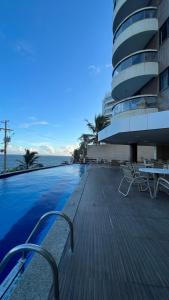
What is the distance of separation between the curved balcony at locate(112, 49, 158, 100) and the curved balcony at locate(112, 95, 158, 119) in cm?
282

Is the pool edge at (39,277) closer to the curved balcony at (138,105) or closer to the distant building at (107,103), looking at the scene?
the curved balcony at (138,105)

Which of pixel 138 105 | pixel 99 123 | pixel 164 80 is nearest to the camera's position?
pixel 138 105

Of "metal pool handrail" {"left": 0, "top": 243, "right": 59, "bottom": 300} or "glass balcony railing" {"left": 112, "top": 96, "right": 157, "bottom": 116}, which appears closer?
"metal pool handrail" {"left": 0, "top": 243, "right": 59, "bottom": 300}

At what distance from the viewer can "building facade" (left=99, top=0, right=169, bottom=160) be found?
13245mm

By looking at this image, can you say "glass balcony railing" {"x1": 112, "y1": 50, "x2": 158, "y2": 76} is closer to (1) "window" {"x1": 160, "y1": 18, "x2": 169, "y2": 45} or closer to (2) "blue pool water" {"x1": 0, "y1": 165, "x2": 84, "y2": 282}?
(1) "window" {"x1": 160, "y1": 18, "x2": 169, "y2": 45}

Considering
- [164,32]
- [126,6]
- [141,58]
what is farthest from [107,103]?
[164,32]

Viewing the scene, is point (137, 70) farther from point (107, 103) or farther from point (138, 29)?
point (107, 103)

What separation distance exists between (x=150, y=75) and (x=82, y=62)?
1117 cm

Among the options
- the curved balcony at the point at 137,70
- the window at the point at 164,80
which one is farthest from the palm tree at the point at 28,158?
the window at the point at 164,80

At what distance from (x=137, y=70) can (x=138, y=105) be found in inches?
148

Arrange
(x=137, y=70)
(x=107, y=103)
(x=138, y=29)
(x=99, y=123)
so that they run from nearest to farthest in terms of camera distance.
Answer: (x=137, y=70) → (x=138, y=29) → (x=99, y=123) → (x=107, y=103)

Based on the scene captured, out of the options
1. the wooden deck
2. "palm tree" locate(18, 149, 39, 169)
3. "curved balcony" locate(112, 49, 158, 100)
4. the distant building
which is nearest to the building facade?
"curved balcony" locate(112, 49, 158, 100)

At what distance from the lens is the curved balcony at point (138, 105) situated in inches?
520

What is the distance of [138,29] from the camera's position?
16.3 metres
